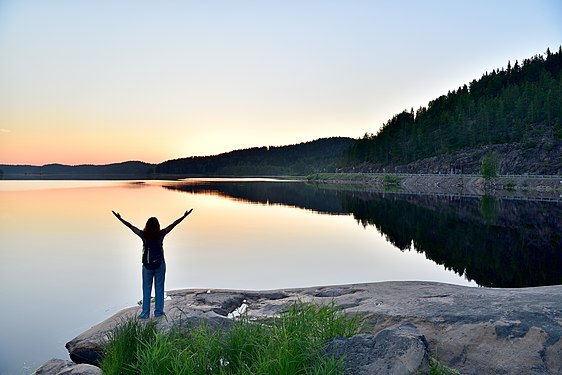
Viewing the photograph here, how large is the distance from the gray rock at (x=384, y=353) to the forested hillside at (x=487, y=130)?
10507 centimetres

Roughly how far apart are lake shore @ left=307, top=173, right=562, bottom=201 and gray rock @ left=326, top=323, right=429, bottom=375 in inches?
2536

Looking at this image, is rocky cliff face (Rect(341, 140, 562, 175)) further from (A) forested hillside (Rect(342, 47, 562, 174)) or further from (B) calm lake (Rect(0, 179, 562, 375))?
(B) calm lake (Rect(0, 179, 562, 375))

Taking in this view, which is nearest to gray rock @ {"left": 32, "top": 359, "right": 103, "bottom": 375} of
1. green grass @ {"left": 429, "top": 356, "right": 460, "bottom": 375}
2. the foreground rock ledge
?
the foreground rock ledge

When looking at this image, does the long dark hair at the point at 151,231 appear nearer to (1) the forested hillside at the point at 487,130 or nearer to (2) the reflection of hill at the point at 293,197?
(2) the reflection of hill at the point at 293,197

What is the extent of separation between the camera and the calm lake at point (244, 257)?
53.3 feet

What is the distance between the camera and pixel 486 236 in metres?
33.4

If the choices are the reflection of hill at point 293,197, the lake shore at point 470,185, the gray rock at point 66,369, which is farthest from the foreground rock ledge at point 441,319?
the lake shore at point 470,185

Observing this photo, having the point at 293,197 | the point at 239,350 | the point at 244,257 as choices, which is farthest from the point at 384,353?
the point at 293,197

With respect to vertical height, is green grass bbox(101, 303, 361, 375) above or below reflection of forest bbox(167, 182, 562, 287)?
above

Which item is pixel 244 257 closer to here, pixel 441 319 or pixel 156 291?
pixel 156 291

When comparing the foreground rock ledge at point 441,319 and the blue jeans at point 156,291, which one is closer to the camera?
the foreground rock ledge at point 441,319

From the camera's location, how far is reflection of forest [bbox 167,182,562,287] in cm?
2206

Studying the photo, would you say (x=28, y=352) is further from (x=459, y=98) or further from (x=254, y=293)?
(x=459, y=98)

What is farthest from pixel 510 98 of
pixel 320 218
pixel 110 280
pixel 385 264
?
pixel 110 280
